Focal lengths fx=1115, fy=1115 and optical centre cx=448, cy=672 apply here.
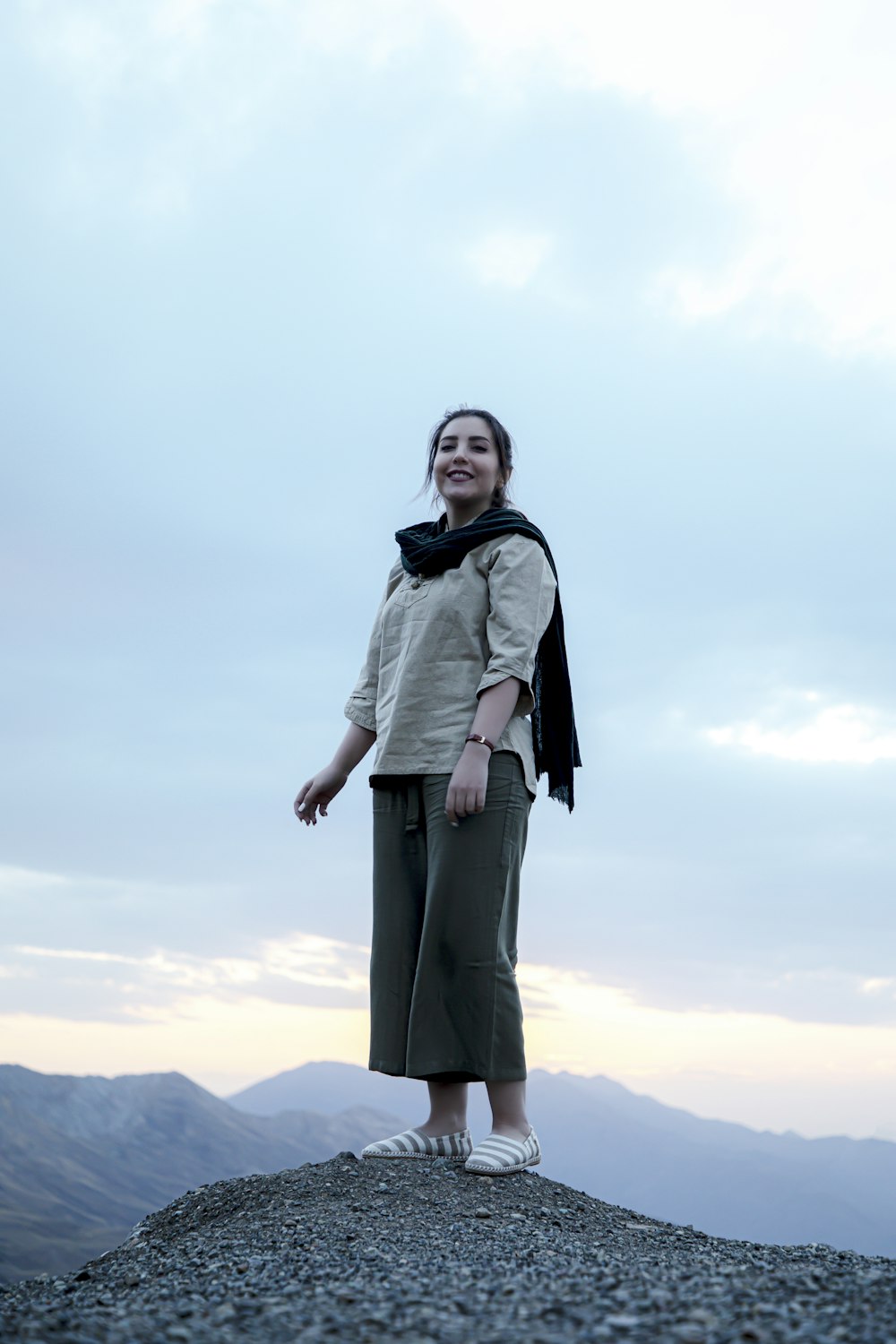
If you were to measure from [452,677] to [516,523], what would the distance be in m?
0.65

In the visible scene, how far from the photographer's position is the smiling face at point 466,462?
445 centimetres

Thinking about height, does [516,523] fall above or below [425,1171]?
above

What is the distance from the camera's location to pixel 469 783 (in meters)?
3.88

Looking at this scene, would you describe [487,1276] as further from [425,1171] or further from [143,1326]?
[425,1171]

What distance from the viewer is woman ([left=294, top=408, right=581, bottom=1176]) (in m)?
3.96

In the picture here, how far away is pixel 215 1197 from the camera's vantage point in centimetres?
405

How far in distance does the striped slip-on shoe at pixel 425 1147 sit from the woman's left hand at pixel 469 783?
1301 millimetres

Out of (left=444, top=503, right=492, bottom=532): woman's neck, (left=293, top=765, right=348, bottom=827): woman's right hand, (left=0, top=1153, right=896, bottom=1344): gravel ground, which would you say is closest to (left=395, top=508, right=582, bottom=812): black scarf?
(left=444, top=503, right=492, bottom=532): woman's neck

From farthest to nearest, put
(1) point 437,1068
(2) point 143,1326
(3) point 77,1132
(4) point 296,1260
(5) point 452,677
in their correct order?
(3) point 77,1132 < (5) point 452,677 < (1) point 437,1068 < (4) point 296,1260 < (2) point 143,1326

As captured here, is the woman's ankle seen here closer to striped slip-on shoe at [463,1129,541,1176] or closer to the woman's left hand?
striped slip-on shoe at [463,1129,541,1176]

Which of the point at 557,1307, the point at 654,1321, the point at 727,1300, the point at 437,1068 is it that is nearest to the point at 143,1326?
the point at 557,1307

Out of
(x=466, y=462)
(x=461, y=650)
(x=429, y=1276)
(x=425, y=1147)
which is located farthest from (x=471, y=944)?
(x=466, y=462)

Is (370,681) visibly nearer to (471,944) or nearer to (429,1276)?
(471,944)

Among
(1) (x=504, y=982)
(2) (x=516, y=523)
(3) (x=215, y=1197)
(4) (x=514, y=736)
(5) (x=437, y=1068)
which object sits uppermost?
(2) (x=516, y=523)
